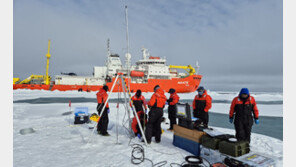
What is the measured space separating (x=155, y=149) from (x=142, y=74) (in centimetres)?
2410

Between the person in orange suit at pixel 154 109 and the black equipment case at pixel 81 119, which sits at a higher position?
the person in orange suit at pixel 154 109

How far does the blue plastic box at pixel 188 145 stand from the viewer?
2.95 metres

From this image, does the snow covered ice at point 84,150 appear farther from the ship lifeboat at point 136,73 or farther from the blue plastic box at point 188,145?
the ship lifeboat at point 136,73

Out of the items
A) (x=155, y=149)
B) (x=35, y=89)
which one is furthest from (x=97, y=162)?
(x=35, y=89)

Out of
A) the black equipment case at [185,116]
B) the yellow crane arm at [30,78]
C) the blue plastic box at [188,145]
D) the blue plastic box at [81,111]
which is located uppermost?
the yellow crane arm at [30,78]

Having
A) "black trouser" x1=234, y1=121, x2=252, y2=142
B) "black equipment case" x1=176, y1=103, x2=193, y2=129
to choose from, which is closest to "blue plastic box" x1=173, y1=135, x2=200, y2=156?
"black equipment case" x1=176, y1=103, x2=193, y2=129

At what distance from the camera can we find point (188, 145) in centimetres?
314

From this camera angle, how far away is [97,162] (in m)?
2.64

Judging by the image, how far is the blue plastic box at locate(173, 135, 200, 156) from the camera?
2949 millimetres

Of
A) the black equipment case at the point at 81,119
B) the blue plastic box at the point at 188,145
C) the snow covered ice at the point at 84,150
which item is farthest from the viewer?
the black equipment case at the point at 81,119

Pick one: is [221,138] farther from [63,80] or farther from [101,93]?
[63,80]

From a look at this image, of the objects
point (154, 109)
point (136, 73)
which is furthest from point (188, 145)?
point (136, 73)

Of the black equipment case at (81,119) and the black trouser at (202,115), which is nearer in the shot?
the black trouser at (202,115)

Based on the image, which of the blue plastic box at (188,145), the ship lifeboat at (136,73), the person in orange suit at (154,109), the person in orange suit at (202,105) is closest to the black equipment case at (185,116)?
the blue plastic box at (188,145)
